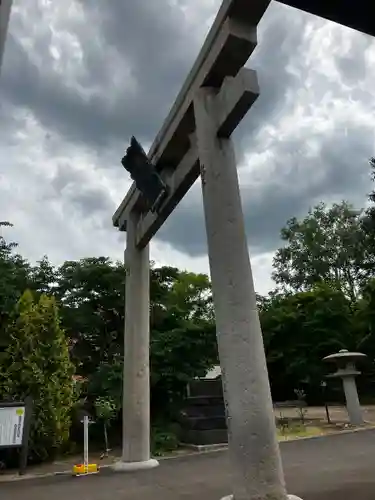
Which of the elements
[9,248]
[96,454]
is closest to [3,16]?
[96,454]

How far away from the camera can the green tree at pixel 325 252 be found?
2588 centimetres

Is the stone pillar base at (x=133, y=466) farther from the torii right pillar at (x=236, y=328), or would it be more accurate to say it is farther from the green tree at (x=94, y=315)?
the green tree at (x=94, y=315)

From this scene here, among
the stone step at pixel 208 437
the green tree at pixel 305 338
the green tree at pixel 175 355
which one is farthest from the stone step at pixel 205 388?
the green tree at pixel 305 338

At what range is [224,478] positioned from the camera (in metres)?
5.17

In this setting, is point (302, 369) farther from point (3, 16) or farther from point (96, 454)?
point (3, 16)

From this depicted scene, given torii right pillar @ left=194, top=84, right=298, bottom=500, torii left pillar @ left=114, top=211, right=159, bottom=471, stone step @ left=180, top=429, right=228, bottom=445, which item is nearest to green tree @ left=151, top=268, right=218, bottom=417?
stone step @ left=180, top=429, right=228, bottom=445

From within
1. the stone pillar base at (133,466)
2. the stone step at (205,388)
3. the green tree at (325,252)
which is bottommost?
the stone pillar base at (133,466)

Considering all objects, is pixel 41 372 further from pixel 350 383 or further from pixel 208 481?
pixel 350 383

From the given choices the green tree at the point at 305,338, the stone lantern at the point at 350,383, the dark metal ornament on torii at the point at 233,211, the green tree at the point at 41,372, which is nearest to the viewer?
the dark metal ornament on torii at the point at 233,211

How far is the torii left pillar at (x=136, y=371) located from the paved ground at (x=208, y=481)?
1.30ft

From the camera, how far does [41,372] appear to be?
28.6 ft

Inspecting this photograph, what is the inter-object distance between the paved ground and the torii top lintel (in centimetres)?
341

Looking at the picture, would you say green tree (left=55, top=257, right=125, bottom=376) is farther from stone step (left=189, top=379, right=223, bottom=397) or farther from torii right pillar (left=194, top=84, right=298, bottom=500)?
torii right pillar (left=194, top=84, right=298, bottom=500)

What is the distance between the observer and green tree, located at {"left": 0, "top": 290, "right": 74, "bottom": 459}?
8453 millimetres
